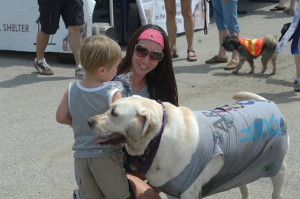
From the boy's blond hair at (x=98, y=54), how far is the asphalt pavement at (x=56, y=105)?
1.46m

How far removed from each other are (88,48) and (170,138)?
727 mm

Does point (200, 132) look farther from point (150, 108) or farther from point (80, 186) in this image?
point (80, 186)

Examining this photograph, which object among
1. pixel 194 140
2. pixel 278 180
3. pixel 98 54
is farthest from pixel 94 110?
pixel 278 180

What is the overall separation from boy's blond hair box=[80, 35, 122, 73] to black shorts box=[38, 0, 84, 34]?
406 centimetres

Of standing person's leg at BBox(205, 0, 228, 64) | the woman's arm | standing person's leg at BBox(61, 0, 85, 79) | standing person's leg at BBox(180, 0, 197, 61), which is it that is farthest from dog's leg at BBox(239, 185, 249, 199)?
standing person's leg at BBox(180, 0, 197, 61)

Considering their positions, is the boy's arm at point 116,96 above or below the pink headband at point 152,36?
below

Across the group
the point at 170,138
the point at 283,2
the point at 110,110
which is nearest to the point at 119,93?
the point at 110,110

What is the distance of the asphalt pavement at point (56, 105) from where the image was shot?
3.99 meters

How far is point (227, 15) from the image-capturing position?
743 centimetres

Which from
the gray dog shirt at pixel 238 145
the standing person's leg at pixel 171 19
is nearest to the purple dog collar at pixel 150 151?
the gray dog shirt at pixel 238 145

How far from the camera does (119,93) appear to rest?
279cm

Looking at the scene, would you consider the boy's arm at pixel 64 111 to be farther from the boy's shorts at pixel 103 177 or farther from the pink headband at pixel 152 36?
the pink headband at pixel 152 36

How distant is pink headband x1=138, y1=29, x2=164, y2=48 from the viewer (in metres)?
3.33

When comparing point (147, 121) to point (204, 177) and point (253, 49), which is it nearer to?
point (204, 177)
